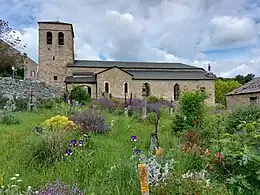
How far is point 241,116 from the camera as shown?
8641mm

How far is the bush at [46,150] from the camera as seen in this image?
466 cm

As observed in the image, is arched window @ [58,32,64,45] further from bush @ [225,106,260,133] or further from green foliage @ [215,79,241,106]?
bush @ [225,106,260,133]

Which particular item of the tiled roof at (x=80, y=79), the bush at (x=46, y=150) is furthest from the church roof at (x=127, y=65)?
the bush at (x=46, y=150)

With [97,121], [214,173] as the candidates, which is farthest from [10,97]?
[214,173]

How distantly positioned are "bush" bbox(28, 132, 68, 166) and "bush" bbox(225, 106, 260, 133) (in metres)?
5.19

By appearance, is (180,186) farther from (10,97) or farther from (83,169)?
(10,97)

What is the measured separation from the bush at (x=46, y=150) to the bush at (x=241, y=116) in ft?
17.0

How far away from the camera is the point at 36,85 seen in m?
19.9

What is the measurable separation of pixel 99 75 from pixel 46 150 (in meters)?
32.7

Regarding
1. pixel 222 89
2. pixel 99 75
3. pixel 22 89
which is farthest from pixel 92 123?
pixel 222 89

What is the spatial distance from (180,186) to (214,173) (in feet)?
3.79

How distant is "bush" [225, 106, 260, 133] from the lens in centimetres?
848

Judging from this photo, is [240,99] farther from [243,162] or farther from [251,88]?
[243,162]

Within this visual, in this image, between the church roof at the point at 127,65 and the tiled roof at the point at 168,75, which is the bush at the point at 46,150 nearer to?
the tiled roof at the point at 168,75
